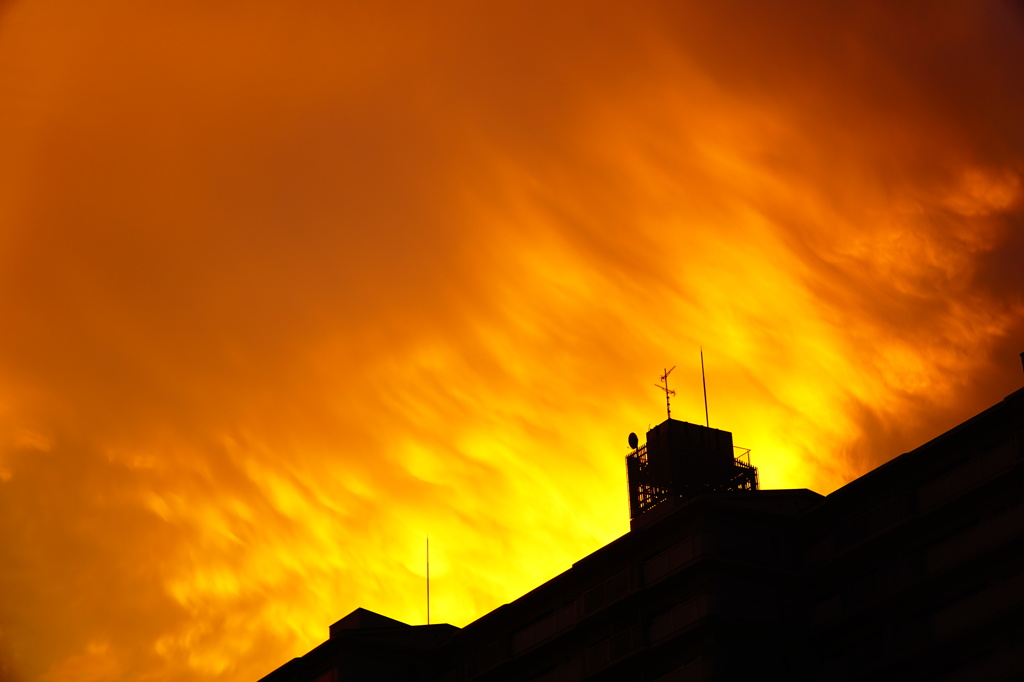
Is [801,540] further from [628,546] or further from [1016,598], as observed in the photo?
[1016,598]

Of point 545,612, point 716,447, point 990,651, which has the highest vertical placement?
point 716,447

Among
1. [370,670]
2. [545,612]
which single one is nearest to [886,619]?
[545,612]

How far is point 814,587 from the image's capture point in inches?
2726

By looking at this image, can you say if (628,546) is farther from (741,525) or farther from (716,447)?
(716,447)

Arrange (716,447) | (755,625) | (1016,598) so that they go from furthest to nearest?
(716,447)
(755,625)
(1016,598)

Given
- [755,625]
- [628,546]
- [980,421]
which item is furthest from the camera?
[628,546]

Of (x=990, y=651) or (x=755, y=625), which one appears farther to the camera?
(x=755, y=625)

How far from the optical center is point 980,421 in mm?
62719

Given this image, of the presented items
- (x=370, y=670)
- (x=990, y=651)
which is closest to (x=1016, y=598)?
(x=990, y=651)

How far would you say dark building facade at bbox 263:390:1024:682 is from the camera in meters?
60.5

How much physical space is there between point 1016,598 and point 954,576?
392cm

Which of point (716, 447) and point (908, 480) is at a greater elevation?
point (716, 447)

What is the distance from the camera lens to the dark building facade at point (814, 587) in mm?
60531

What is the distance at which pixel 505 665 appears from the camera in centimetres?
7931
